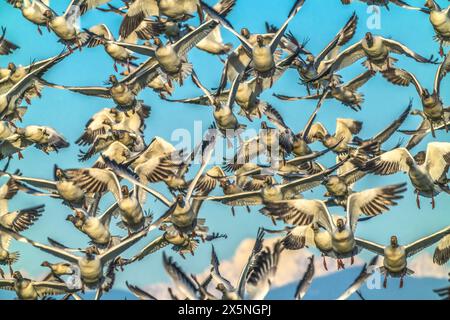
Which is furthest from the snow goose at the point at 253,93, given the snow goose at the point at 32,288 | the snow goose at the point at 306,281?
the snow goose at the point at 306,281

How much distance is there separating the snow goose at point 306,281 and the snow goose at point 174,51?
7703 millimetres

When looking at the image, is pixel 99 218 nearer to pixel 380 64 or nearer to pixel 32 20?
pixel 32 20

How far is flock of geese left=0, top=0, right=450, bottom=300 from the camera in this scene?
105 feet

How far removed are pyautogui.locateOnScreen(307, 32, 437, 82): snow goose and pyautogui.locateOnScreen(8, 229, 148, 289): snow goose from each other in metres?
7.01

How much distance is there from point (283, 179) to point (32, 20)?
24.3 ft

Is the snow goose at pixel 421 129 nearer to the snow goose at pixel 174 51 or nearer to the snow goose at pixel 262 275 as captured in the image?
the snow goose at pixel 174 51

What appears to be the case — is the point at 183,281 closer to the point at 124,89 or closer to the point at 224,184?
the point at 224,184

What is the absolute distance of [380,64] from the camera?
1437 inches

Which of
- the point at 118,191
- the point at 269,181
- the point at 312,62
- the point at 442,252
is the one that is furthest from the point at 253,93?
the point at 442,252

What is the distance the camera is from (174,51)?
115 ft

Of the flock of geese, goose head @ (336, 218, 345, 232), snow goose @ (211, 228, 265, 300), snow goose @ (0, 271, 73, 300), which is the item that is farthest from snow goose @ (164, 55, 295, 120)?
snow goose @ (0, 271, 73, 300)

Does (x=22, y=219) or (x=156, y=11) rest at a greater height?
(x=156, y=11)

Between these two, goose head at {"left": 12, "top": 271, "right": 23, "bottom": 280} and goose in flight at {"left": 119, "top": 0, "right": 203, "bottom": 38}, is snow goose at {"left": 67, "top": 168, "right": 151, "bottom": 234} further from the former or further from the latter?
goose in flight at {"left": 119, "top": 0, "right": 203, "bottom": 38}

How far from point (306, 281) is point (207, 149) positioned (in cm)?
730
